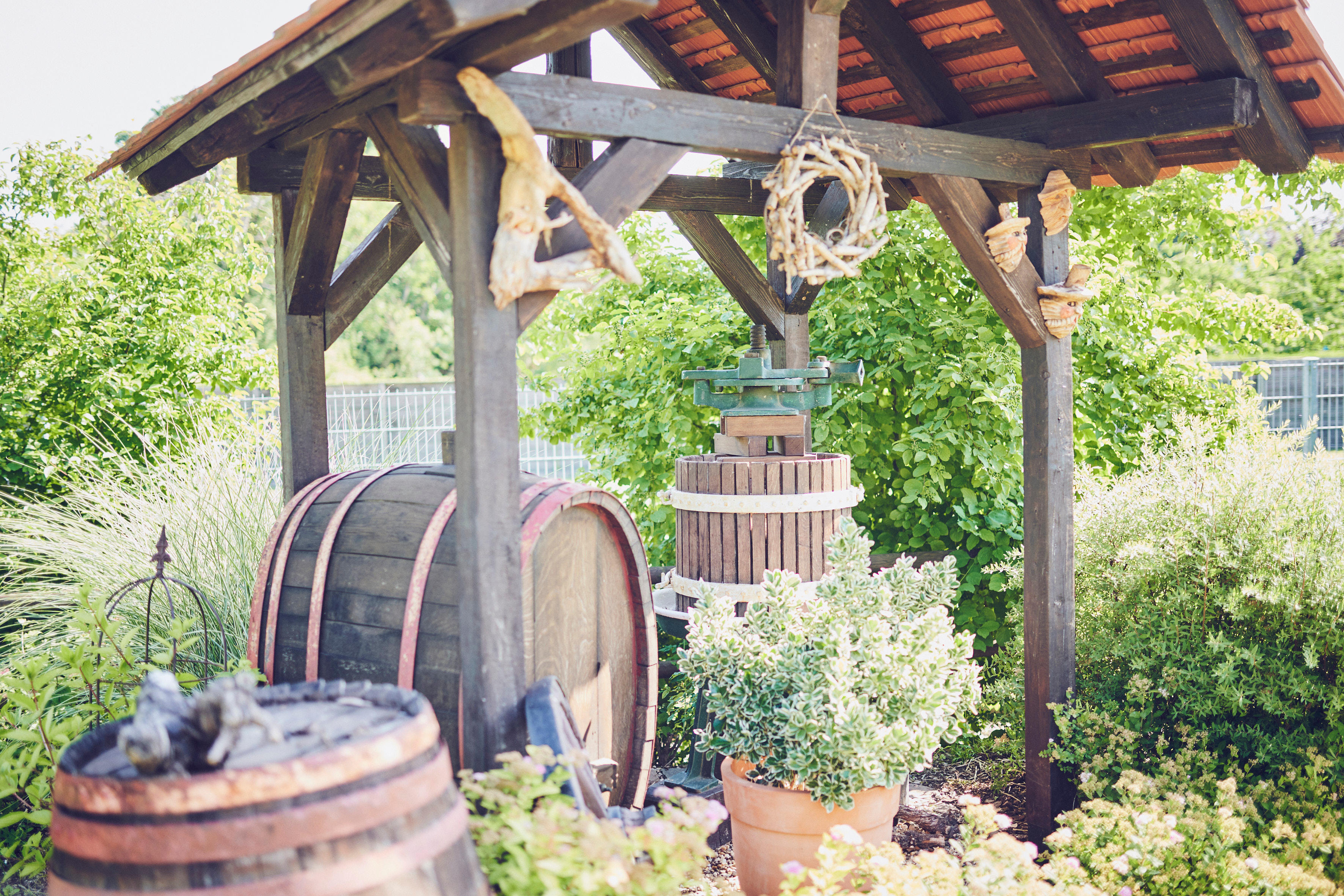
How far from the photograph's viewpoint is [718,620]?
10.3 ft

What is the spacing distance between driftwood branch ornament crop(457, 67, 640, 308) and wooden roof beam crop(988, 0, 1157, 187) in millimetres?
2001

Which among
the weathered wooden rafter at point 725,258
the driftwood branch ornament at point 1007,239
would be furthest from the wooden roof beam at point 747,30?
the driftwood branch ornament at point 1007,239

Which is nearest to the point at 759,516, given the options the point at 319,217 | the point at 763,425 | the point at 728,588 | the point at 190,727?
the point at 728,588

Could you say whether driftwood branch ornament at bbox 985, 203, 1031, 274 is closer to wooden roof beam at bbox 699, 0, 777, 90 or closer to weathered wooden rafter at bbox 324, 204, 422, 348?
wooden roof beam at bbox 699, 0, 777, 90

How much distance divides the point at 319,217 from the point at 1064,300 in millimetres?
2697

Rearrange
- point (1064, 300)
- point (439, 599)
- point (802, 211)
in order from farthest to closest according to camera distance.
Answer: point (1064, 300)
point (802, 211)
point (439, 599)

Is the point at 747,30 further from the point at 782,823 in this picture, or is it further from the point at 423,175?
the point at 782,823

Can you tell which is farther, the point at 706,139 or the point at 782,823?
the point at 782,823

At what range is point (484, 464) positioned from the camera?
93.0 inches

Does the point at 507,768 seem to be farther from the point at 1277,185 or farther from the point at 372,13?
the point at 1277,185

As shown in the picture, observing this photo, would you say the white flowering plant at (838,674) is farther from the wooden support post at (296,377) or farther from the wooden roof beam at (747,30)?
the wooden roof beam at (747,30)

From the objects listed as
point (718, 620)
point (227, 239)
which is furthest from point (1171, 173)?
point (227, 239)

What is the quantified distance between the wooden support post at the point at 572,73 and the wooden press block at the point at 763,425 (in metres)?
1.37

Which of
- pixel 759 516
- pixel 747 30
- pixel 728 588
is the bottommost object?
pixel 728 588
